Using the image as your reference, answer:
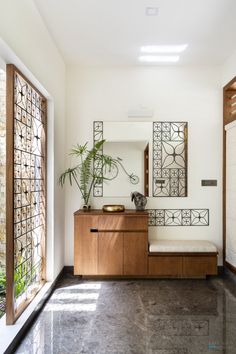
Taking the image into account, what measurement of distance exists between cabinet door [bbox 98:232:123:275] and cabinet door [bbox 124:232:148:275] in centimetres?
8

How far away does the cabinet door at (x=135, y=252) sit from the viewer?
322cm

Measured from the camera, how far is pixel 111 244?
10.6ft

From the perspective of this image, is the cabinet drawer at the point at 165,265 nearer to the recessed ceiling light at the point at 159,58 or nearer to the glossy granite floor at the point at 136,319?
the glossy granite floor at the point at 136,319

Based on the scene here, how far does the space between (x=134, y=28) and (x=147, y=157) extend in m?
1.66

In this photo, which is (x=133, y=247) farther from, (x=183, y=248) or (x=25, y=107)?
(x=25, y=107)

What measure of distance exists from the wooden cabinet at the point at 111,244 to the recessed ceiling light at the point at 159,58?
2175mm

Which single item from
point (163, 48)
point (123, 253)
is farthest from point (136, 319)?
point (163, 48)

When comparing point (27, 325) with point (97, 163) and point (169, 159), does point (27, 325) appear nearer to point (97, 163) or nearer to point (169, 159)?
point (97, 163)

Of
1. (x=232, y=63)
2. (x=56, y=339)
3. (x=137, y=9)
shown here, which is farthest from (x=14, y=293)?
(x=232, y=63)

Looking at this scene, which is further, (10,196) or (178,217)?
(178,217)

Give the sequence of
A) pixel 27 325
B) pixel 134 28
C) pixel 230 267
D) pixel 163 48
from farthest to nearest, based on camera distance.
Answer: pixel 230 267 → pixel 163 48 → pixel 134 28 → pixel 27 325

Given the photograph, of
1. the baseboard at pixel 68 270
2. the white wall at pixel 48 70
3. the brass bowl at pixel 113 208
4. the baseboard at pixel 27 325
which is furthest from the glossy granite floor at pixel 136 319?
the brass bowl at pixel 113 208

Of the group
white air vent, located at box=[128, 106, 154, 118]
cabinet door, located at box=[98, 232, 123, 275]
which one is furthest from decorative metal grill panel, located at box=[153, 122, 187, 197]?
cabinet door, located at box=[98, 232, 123, 275]

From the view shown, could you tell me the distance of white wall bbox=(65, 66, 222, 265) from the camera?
143 inches
